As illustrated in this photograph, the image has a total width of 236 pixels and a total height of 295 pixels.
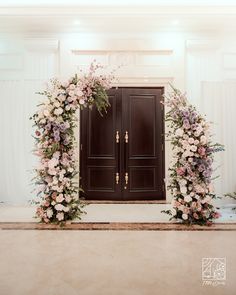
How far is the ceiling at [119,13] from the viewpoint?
17.6ft

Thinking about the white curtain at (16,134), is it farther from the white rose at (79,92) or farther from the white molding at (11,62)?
the white rose at (79,92)

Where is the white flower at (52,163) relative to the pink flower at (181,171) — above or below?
above

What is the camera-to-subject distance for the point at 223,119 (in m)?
5.85

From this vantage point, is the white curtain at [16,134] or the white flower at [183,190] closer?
the white flower at [183,190]

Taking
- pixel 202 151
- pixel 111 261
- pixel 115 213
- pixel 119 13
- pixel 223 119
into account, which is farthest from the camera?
pixel 223 119

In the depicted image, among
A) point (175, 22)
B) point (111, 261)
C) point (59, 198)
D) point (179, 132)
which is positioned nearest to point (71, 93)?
point (59, 198)

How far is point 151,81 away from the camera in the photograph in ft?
19.4

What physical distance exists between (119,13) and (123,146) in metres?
2.57

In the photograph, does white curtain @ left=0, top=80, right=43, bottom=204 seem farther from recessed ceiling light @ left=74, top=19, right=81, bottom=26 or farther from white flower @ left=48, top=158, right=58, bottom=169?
white flower @ left=48, top=158, right=58, bottom=169

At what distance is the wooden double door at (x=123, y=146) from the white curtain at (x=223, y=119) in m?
0.97

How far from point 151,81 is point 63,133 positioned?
8.22 ft

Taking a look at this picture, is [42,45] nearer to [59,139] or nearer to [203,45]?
[59,139]

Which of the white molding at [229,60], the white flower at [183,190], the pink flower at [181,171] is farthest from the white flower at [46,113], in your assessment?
the white molding at [229,60]

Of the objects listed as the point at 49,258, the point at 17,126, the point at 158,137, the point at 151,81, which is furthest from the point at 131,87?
the point at 49,258
